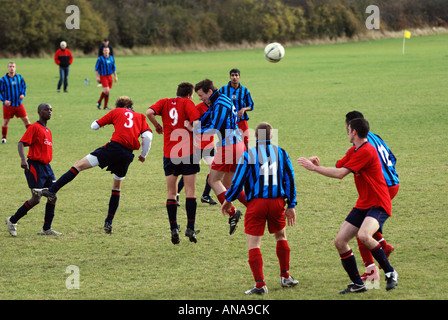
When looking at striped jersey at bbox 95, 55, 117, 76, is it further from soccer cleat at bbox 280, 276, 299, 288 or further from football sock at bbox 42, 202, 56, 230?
soccer cleat at bbox 280, 276, 299, 288

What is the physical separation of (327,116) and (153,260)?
12857 millimetres

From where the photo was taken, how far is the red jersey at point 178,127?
8352mm

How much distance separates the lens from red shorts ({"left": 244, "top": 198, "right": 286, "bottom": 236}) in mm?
6270

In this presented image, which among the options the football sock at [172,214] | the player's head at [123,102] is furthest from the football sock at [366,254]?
the player's head at [123,102]

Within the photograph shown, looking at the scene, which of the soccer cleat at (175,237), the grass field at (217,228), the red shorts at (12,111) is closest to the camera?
the grass field at (217,228)

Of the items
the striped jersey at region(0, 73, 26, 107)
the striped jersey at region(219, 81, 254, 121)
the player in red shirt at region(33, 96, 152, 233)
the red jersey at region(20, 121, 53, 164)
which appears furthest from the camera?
the striped jersey at region(0, 73, 26, 107)

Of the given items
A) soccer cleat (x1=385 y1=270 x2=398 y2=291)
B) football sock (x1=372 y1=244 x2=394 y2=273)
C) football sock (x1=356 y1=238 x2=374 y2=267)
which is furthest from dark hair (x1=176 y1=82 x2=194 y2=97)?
soccer cleat (x1=385 y1=270 x2=398 y2=291)

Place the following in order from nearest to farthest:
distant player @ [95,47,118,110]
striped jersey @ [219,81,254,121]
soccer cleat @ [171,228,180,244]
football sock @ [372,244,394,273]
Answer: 1. football sock @ [372,244,394,273]
2. soccer cleat @ [171,228,180,244]
3. striped jersey @ [219,81,254,121]
4. distant player @ [95,47,118,110]

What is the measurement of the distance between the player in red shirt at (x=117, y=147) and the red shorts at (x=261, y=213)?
271 centimetres

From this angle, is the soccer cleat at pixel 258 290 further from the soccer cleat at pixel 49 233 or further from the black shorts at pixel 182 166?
the soccer cleat at pixel 49 233

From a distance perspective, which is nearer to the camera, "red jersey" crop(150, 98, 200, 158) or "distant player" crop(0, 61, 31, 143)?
"red jersey" crop(150, 98, 200, 158)

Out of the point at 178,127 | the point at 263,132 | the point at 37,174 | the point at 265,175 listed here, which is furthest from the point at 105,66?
the point at 265,175

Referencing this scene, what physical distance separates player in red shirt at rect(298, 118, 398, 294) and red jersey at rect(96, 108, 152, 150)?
3.13 m

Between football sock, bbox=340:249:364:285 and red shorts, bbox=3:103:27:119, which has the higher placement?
red shorts, bbox=3:103:27:119
